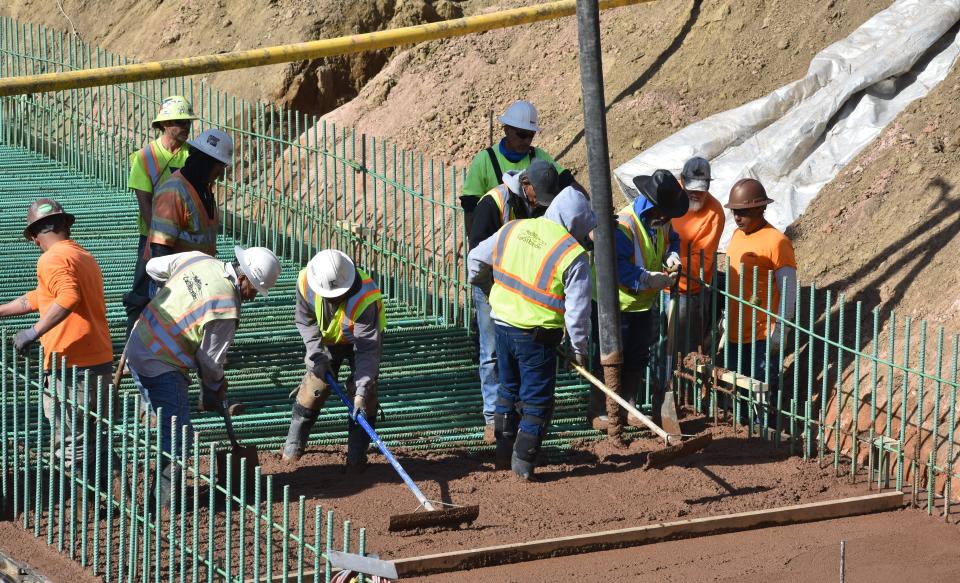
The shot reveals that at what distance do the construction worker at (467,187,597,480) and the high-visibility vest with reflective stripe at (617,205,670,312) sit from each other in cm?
67

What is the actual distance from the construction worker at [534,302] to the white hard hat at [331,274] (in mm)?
890

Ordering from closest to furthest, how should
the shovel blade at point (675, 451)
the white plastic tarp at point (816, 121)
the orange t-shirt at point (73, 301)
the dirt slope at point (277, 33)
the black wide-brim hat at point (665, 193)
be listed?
the orange t-shirt at point (73, 301) → the shovel blade at point (675, 451) → the black wide-brim hat at point (665, 193) → the white plastic tarp at point (816, 121) → the dirt slope at point (277, 33)

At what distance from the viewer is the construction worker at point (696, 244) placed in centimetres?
973

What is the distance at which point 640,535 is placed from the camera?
25.8 ft

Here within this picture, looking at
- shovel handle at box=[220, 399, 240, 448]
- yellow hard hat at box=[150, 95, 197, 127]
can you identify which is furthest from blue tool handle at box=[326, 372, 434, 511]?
yellow hard hat at box=[150, 95, 197, 127]

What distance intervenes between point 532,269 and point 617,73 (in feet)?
21.3

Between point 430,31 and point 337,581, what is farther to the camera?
point 430,31

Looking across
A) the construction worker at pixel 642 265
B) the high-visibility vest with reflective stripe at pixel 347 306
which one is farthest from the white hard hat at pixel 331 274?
the construction worker at pixel 642 265

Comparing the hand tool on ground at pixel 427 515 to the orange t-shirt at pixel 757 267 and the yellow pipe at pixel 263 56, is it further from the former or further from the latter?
the yellow pipe at pixel 263 56

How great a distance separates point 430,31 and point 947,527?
219 inches

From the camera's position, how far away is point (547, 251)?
830cm

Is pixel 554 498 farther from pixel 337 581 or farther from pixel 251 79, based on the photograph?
pixel 251 79

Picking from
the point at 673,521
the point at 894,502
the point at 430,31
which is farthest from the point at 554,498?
the point at 430,31

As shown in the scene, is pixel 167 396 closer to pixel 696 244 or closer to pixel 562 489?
pixel 562 489
